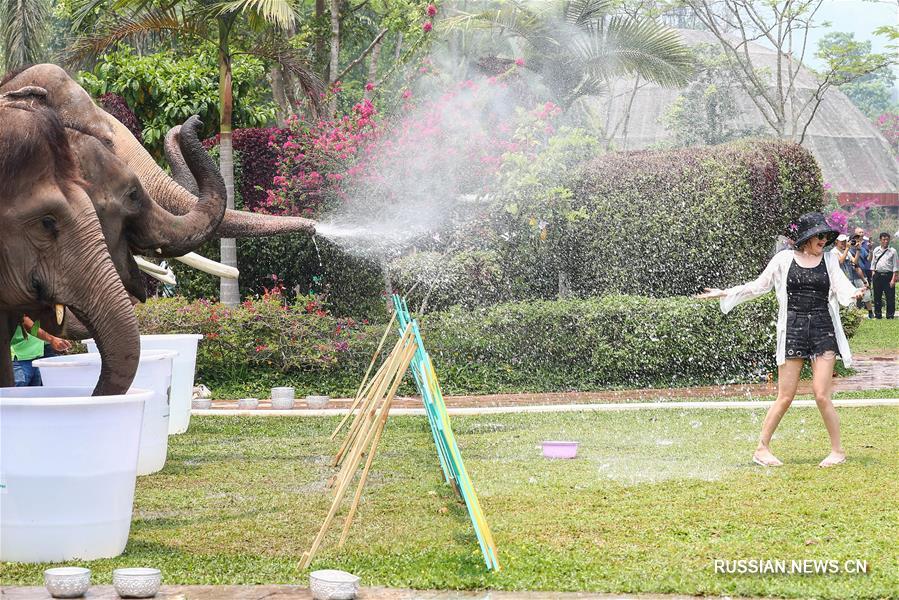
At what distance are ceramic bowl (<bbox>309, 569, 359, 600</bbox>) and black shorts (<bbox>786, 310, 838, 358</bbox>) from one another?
5.03 meters

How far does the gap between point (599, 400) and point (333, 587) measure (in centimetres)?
951

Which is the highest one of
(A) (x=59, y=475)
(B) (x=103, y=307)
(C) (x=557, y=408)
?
(B) (x=103, y=307)

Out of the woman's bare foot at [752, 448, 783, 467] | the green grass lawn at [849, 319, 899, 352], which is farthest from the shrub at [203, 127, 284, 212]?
the woman's bare foot at [752, 448, 783, 467]

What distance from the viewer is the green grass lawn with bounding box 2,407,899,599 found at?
18.4ft

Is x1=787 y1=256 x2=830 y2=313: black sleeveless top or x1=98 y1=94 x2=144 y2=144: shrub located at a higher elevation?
x1=98 y1=94 x2=144 y2=144: shrub

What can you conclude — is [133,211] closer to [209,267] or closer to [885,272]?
[209,267]

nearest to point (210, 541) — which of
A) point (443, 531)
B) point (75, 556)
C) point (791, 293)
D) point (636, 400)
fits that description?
point (75, 556)

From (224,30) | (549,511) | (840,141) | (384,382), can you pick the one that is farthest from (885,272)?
(840,141)

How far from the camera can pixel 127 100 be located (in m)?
19.6

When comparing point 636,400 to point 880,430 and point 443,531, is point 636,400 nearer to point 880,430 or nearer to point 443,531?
point 880,430

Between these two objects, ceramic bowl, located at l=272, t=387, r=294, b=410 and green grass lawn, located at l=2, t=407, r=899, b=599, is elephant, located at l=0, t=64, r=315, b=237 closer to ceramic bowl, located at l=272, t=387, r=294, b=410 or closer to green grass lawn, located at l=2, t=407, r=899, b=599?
green grass lawn, located at l=2, t=407, r=899, b=599

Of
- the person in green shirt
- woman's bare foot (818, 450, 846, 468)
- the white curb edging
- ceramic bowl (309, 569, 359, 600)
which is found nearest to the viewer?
ceramic bowl (309, 569, 359, 600)

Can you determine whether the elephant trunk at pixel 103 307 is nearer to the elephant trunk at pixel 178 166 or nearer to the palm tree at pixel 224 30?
the elephant trunk at pixel 178 166

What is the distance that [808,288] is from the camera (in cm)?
907
